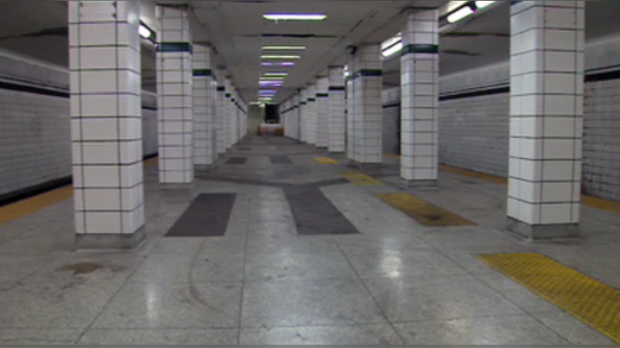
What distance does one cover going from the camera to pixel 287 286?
16.9 feet

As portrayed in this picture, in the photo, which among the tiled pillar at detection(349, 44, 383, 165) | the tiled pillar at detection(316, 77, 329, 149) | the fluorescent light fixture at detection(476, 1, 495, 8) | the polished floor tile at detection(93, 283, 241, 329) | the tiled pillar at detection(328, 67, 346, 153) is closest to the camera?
the polished floor tile at detection(93, 283, 241, 329)

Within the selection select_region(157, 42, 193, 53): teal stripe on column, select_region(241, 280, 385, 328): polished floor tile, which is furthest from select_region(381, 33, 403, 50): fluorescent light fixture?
select_region(241, 280, 385, 328): polished floor tile

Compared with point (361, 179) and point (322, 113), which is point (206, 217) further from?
point (322, 113)

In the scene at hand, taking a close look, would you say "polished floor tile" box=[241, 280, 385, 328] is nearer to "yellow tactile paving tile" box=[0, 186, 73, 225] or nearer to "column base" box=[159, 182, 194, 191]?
"yellow tactile paving tile" box=[0, 186, 73, 225]

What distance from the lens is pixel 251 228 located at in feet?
26.1

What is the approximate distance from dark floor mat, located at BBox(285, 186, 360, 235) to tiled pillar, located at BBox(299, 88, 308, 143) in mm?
24541

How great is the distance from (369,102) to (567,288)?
12.5 meters

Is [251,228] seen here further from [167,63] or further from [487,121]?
[487,121]

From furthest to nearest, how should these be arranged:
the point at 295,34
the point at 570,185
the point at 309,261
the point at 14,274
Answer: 1. the point at 295,34
2. the point at 570,185
3. the point at 309,261
4. the point at 14,274

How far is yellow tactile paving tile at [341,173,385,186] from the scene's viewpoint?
44.8 ft

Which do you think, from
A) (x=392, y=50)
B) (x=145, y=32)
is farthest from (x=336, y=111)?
(x=145, y=32)

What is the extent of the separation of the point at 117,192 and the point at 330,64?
59.3 feet

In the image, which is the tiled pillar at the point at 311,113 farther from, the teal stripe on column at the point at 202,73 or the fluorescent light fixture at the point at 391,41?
the teal stripe on column at the point at 202,73

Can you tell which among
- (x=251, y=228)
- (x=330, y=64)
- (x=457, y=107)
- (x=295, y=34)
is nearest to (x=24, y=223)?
(x=251, y=228)
